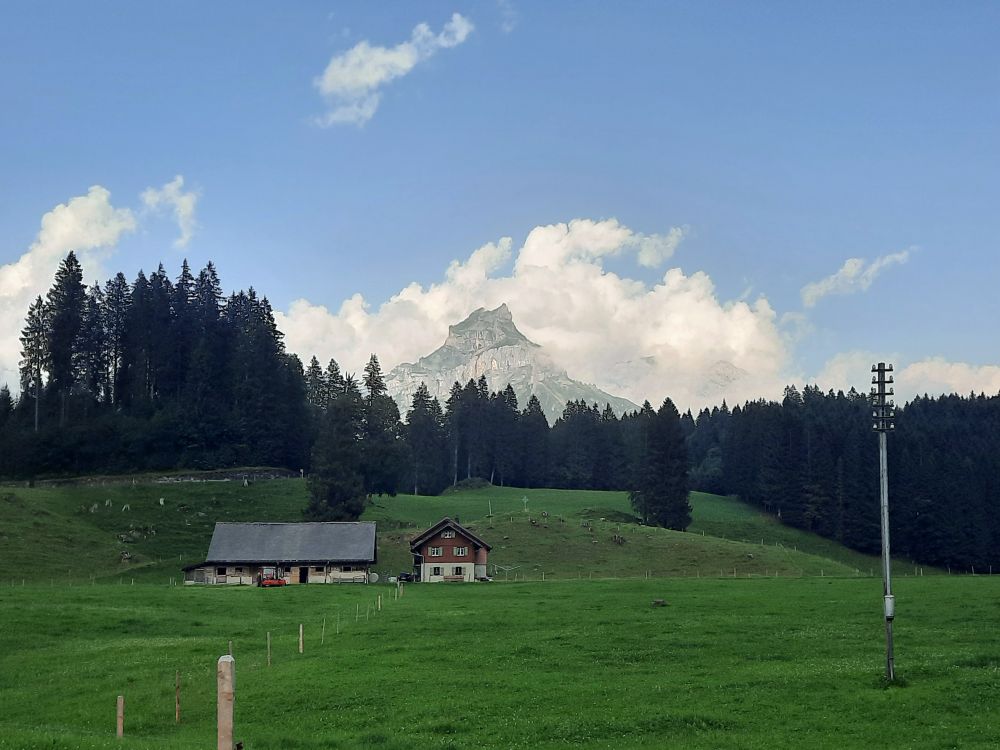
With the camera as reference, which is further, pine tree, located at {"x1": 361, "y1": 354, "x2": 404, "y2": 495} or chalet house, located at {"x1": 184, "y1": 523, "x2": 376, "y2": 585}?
pine tree, located at {"x1": 361, "y1": 354, "x2": 404, "y2": 495}

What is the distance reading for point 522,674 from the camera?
34.2 meters

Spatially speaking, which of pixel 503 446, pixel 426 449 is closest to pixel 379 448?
pixel 426 449

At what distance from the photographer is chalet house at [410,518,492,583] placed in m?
92.0

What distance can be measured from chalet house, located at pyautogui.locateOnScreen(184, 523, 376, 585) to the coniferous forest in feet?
60.7

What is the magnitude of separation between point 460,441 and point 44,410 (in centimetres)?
8024

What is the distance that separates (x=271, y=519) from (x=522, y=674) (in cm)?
8317

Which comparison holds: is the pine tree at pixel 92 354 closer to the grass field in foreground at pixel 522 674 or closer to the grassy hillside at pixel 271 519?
the grassy hillside at pixel 271 519

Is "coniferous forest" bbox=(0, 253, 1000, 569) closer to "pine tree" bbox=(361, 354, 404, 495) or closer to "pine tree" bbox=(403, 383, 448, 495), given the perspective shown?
"pine tree" bbox=(361, 354, 404, 495)

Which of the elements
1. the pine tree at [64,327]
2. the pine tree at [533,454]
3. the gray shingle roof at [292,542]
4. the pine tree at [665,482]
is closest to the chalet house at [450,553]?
the gray shingle roof at [292,542]

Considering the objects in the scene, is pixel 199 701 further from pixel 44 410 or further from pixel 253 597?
pixel 44 410

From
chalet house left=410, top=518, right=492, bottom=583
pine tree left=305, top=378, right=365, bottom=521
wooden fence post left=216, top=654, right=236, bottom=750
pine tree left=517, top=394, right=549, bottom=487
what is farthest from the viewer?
pine tree left=517, top=394, right=549, bottom=487

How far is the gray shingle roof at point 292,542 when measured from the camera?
86.4 m

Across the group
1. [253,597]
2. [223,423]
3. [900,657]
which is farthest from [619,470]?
[900,657]

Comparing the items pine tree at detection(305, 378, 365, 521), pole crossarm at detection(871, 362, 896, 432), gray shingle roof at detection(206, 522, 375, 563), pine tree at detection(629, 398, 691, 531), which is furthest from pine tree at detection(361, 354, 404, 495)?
pole crossarm at detection(871, 362, 896, 432)
